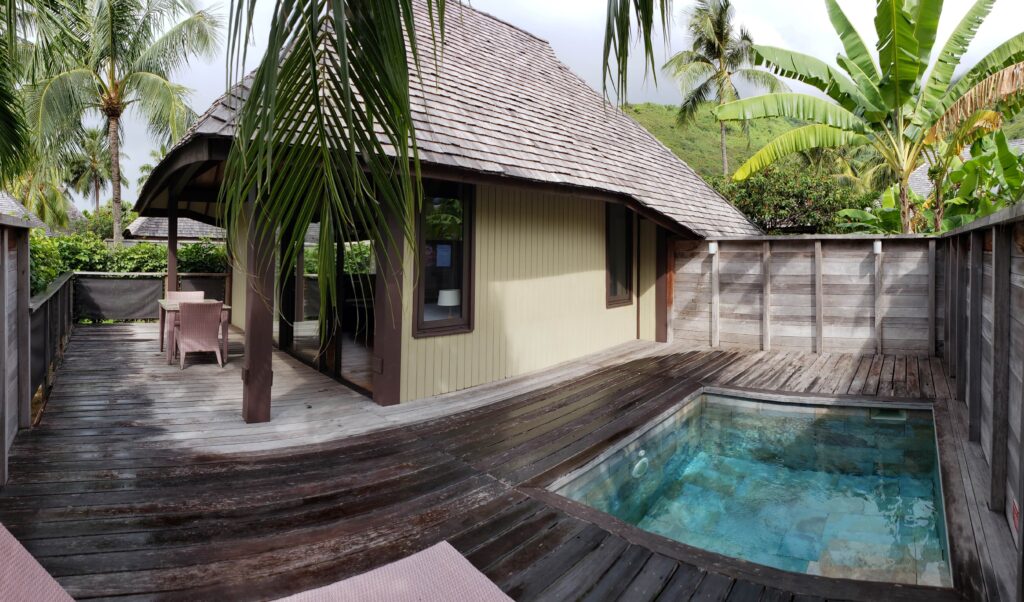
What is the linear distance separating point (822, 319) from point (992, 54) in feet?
15.2

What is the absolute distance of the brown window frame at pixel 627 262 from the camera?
843 cm

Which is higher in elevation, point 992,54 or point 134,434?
point 992,54

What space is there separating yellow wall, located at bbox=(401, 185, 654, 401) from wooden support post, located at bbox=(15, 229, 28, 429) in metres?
2.86

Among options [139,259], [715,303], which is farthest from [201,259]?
[715,303]

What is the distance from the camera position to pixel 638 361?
303 inches

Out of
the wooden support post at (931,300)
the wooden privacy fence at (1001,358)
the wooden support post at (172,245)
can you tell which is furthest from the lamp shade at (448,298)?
the wooden support post at (931,300)

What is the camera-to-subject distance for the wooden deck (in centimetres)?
247

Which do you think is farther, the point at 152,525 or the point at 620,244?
the point at 620,244

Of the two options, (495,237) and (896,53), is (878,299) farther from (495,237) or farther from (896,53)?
(495,237)

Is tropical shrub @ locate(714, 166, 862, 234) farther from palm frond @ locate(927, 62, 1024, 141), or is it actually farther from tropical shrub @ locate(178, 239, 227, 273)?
tropical shrub @ locate(178, 239, 227, 273)

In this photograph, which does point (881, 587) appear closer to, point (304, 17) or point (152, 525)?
point (304, 17)

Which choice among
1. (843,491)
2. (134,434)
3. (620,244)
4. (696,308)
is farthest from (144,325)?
(843,491)

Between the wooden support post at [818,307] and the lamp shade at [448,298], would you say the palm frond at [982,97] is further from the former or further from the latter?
the lamp shade at [448,298]

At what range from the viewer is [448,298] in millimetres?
5746
